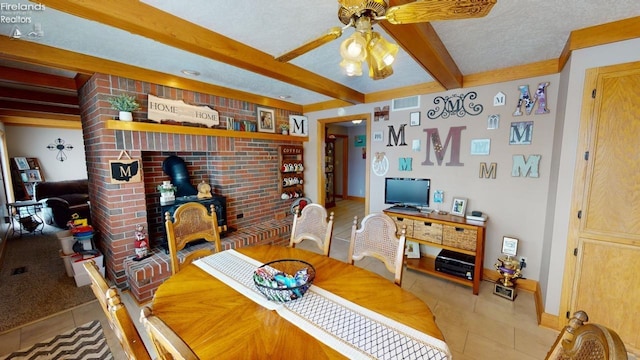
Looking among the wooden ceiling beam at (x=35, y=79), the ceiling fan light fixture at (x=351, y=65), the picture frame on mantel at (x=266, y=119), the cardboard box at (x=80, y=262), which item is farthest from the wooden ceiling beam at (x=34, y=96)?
the ceiling fan light fixture at (x=351, y=65)

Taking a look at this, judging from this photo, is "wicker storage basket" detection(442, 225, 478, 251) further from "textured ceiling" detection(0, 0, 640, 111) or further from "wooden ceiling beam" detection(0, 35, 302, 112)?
"wooden ceiling beam" detection(0, 35, 302, 112)

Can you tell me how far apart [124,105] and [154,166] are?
862mm

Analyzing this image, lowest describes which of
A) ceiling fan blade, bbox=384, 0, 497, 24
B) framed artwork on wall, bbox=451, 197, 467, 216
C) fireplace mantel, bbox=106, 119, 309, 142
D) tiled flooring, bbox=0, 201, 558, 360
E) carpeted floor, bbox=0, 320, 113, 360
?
carpeted floor, bbox=0, 320, 113, 360

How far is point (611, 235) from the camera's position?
5.63 feet

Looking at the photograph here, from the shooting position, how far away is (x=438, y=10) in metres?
0.96

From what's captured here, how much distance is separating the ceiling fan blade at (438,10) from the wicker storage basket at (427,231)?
7.05ft

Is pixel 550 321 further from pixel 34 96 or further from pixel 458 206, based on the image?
pixel 34 96

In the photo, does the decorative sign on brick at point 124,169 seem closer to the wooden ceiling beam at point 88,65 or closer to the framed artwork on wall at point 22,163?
the wooden ceiling beam at point 88,65

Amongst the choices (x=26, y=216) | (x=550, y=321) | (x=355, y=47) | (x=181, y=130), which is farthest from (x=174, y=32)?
(x=26, y=216)

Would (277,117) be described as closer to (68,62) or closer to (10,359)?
(68,62)

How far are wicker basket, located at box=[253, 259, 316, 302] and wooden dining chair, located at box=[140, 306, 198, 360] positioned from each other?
22.4 inches

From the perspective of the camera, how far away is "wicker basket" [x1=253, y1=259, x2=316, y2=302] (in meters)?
1.16

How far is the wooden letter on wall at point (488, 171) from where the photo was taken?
102 inches

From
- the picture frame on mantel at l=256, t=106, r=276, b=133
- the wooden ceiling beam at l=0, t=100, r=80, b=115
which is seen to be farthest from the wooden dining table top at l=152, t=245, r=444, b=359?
the wooden ceiling beam at l=0, t=100, r=80, b=115
